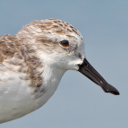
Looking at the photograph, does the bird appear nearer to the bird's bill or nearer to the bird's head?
the bird's head

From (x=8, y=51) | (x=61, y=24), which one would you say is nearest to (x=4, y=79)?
(x=8, y=51)

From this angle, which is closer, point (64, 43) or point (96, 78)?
point (64, 43)

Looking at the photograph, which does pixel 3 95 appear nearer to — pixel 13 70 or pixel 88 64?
pixel 13 70

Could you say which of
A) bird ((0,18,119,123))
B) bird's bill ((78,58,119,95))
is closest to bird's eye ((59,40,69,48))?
bird ((0,18,119,123))

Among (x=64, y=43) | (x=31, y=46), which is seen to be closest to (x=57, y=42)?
(x=64, y=43)

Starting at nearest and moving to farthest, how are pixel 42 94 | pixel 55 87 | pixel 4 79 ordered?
pixel 4 79
pixel 42 94
pixel 55 87

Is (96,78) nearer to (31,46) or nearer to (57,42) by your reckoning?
(57,42)

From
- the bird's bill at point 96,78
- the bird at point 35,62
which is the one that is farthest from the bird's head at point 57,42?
the bird's bill at point 96,78

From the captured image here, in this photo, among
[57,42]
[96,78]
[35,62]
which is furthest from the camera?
[96,78]

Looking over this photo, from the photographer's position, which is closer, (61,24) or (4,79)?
(4,79)
